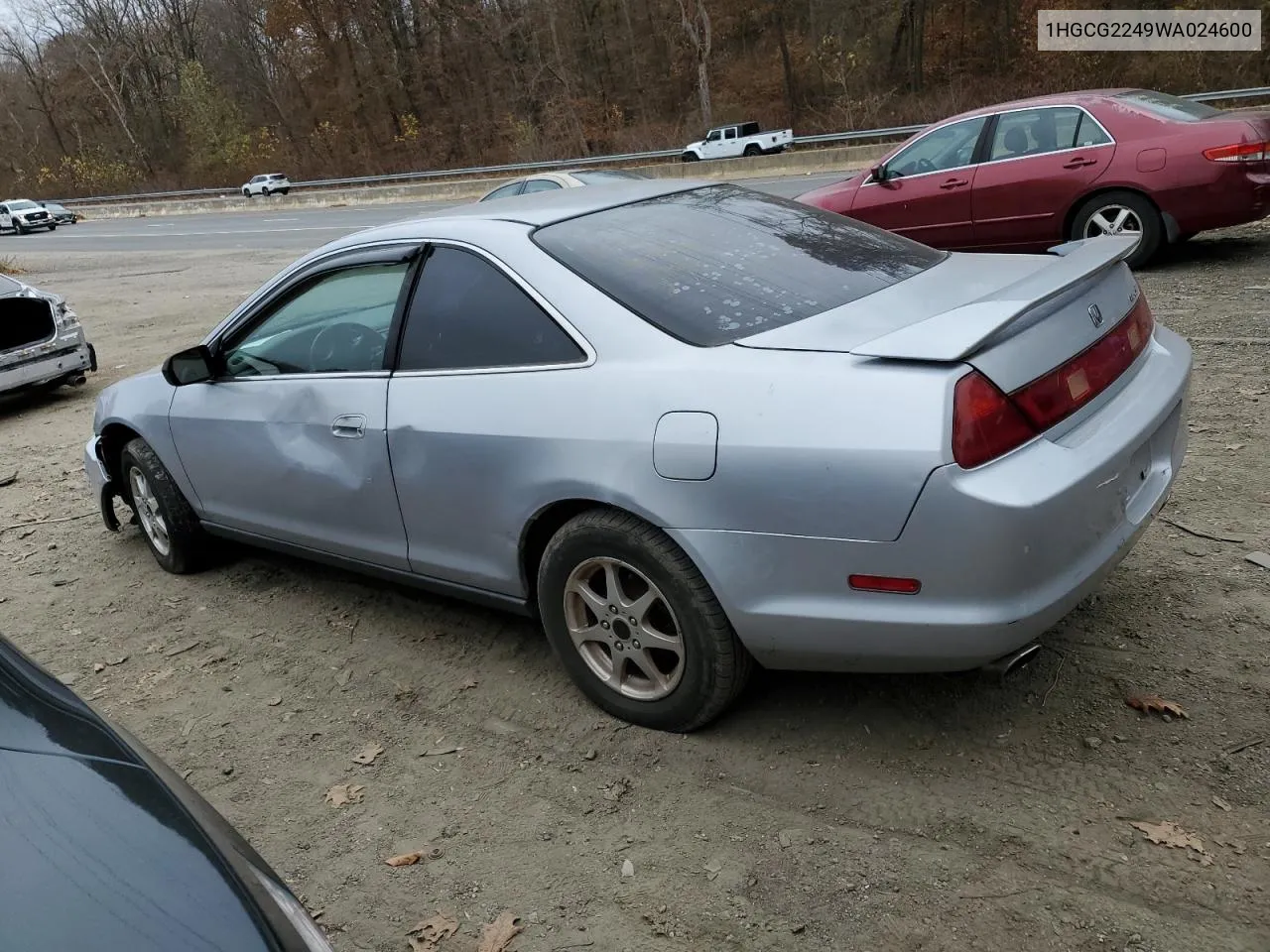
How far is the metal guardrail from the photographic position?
21062 millimetres

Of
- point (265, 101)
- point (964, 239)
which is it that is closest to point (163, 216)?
point (265, 101)

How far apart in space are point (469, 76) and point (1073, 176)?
4966cm

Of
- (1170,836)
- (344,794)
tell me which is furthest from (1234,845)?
(344,794)

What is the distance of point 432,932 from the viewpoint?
8.58ft

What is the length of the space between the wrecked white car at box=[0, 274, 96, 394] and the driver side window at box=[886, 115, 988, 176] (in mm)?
7843

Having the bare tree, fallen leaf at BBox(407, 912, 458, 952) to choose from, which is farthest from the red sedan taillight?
the bare tree

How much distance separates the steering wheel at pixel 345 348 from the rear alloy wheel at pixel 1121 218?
653 centimetres

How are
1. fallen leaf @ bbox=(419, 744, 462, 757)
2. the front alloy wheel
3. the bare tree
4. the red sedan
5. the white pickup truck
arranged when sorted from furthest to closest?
the bare tree < the white pickup truck < the red sedan < the front alloy wheel < fallen leaf @ bbox=(419, 744, 462, 757)

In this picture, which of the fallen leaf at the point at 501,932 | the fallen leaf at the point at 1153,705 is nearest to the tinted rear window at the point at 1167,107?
the fallen leaf at the point at 1153,705

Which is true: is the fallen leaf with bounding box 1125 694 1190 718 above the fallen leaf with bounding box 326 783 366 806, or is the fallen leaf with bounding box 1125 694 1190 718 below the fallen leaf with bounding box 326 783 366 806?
above

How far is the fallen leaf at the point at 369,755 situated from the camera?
3.39 m

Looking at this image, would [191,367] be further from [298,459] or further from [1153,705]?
[1153,705]

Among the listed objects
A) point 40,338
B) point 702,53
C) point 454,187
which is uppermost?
point 702,53

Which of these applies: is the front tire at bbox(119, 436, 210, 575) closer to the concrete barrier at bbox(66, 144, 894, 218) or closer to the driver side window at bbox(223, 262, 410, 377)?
the driver side window at bbox(223, 262, 410, 377)
